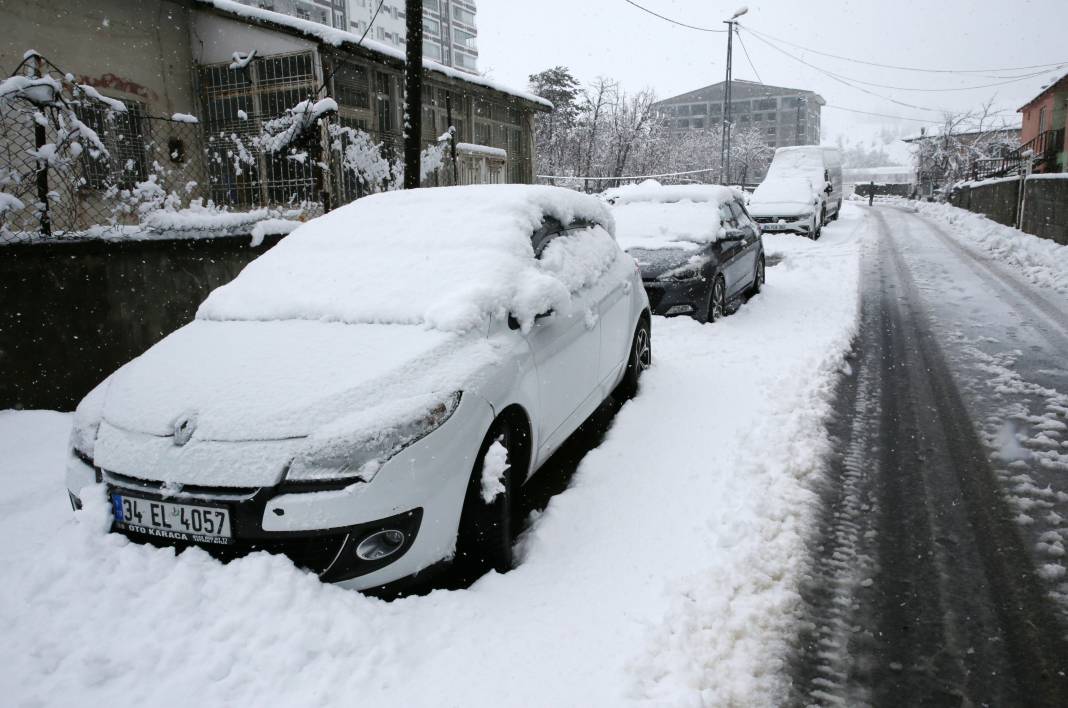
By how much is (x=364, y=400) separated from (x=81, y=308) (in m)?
4.20

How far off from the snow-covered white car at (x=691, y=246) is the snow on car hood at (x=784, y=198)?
30.1ft

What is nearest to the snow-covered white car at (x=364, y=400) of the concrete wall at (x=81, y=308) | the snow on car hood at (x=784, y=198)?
the concrete wall at (x=81, y=308)

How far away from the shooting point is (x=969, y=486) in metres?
3.99

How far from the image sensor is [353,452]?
8.30 ft

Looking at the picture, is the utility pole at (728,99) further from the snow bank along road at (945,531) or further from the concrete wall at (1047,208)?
the snow bank along road at (945,531)

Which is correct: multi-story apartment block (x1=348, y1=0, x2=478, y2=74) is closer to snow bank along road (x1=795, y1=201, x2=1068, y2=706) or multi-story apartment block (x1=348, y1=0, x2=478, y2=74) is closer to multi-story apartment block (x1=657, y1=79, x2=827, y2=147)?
multi-story apartment block (x1=657, y1=79, x2=827, y2=147)

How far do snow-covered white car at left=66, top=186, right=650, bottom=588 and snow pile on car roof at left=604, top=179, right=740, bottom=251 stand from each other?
431 cm

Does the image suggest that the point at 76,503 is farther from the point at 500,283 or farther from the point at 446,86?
the point at 446,86

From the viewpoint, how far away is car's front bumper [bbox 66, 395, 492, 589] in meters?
2.48

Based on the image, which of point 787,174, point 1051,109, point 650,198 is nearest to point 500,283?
point 650,198

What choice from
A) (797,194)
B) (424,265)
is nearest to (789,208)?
(797,194)

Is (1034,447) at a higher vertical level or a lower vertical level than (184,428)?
lower

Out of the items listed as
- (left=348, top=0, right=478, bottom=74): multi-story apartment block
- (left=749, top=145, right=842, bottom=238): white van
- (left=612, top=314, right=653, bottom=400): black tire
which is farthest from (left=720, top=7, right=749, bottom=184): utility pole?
(left=348, top=0, right=478, bottom=74): multi-story apartment block

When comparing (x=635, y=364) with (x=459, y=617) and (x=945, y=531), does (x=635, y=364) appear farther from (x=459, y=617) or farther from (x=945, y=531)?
(x=459, y=617)
